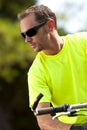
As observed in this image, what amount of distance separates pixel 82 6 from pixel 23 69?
255cm

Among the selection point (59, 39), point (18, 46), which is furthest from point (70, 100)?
point (18, 46)

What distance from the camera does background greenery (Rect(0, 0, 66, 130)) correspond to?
42.5 ft

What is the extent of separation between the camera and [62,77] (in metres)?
4.01

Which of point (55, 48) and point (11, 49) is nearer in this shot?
point (55, 48)

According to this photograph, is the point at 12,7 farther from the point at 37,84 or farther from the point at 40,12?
the point at 37,84

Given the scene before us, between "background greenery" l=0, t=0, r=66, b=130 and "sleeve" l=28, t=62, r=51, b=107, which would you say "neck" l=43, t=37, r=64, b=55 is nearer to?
"sleeve" l=28, t=62, r=51, b=107

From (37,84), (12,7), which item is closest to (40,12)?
(37,84)

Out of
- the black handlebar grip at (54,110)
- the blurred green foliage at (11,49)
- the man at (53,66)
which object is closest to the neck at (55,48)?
the man at (53,66)

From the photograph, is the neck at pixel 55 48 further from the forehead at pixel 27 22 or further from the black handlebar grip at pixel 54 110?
the black handlebar grip at pixel 54 110

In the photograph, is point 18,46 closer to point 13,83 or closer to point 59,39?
point 13,83

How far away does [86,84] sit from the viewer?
400 centimetres

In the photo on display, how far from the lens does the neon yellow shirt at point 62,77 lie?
3.96m

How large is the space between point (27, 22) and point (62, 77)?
423 millimetres

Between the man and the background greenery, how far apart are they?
779 centimetres
